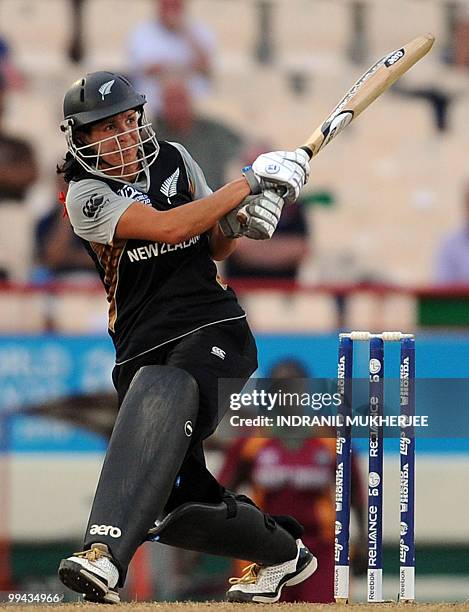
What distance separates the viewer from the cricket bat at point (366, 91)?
12.9 feet

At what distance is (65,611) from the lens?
132 inches

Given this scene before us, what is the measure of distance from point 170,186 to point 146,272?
278 millimetres

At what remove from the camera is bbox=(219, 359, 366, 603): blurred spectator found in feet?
17.4

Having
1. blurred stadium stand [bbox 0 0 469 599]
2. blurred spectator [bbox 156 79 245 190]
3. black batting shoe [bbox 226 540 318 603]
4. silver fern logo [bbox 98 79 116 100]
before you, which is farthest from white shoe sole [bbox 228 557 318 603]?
blurred spectator [bbox 156 79 245 190]

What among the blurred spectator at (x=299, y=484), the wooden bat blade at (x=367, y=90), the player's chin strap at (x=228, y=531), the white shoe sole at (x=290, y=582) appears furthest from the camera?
the blurred spectator at (x=299, y=484)

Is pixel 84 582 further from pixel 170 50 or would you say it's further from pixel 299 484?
pixel 170 50

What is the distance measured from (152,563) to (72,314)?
4.46ft

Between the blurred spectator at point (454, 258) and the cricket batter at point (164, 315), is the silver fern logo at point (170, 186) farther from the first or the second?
the blurred spectator at point (454, 258)

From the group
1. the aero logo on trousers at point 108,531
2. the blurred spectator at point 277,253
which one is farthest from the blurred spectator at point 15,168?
the aero logo on trousers at point 108,531

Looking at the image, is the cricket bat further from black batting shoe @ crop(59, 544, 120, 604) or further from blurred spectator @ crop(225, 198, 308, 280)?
blurred spectator @ crop(225, 198, 308, 280)

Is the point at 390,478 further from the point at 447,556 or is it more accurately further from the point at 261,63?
the point at 261,63

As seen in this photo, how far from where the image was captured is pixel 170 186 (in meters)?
3.73

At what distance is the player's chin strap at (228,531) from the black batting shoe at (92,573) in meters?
0.28

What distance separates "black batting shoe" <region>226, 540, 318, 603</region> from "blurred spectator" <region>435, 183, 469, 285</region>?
14.9 ft
